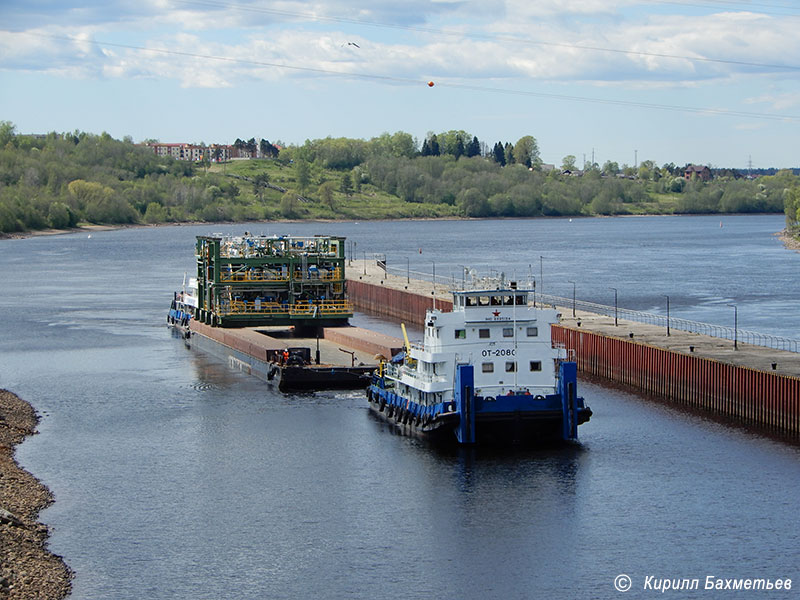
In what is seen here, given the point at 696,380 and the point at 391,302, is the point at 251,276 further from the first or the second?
the point at 391,302

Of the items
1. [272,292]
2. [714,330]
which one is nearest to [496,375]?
[272,292]

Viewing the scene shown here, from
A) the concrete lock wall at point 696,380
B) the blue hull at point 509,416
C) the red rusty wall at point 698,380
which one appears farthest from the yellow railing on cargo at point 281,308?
the blue hull at point 509,416

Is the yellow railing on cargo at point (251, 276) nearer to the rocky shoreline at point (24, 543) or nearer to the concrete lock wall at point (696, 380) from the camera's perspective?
the concrete lock wall at point (696, 380)

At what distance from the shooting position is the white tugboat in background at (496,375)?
50.8m

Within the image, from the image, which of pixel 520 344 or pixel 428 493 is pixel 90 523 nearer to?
pixel 428 493

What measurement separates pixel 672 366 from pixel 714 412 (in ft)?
16.4

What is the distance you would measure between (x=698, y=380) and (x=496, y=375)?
44.3ft

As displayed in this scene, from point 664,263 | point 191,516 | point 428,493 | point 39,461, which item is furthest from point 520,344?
point 664,263

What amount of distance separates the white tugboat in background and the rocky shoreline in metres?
16.0

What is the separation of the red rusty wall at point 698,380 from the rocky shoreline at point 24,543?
30.0m

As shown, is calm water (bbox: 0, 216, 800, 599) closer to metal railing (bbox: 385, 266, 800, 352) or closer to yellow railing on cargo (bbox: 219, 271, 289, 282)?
yellow railing on cargo (bbox: 219, 271, 289, 282)

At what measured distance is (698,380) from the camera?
199 ft

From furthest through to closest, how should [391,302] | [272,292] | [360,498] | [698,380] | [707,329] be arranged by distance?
[391,302] < [707,329] < [272,292] < [698,380] < [360,498]

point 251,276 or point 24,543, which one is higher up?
point 251,276
